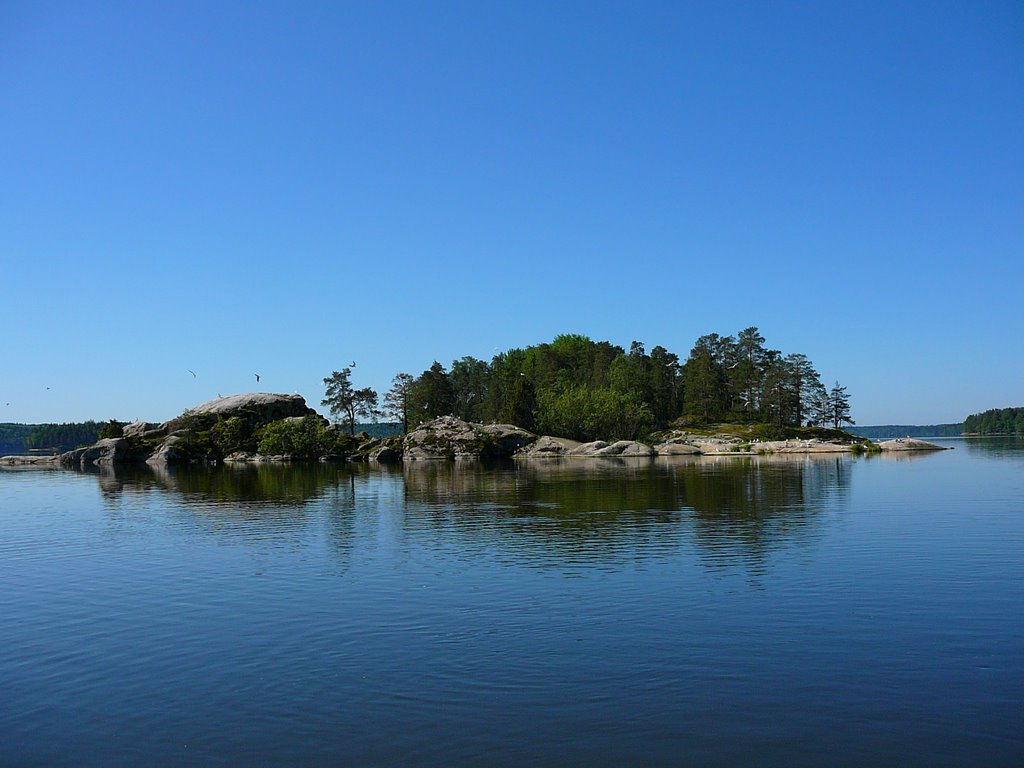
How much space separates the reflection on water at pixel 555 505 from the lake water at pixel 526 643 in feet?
1.75

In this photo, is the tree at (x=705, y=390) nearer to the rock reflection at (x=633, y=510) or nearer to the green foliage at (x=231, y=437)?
the green foliage at (x=231, y=437)

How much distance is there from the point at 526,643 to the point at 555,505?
35.6 metres

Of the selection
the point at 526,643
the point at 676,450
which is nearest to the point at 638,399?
the point at 676,450

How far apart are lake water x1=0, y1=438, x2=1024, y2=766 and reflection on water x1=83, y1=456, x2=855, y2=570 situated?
1.75ft

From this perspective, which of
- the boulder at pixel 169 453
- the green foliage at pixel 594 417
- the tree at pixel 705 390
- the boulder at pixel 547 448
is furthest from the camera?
the tree at pixel 705 390

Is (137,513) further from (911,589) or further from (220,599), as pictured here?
(911,589)

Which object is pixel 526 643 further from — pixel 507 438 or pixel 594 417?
pixel 594 417

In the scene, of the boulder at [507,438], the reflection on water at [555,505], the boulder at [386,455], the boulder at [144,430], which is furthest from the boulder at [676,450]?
the boulder at [144,430]

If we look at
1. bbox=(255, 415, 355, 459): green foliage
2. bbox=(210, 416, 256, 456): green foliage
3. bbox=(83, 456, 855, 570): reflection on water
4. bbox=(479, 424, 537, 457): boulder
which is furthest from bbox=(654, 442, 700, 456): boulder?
bbox=(210, 416, 256, 456): green foliage

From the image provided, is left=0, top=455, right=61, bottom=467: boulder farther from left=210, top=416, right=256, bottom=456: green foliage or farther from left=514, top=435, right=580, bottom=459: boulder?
left=514, top=435, right=580, bottom=459: boulder

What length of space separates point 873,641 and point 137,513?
52352 millimetres

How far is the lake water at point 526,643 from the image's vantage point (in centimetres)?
1483

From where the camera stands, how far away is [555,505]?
56.5 metres

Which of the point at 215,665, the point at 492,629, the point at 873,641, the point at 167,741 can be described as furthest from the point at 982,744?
the point at 215,665
